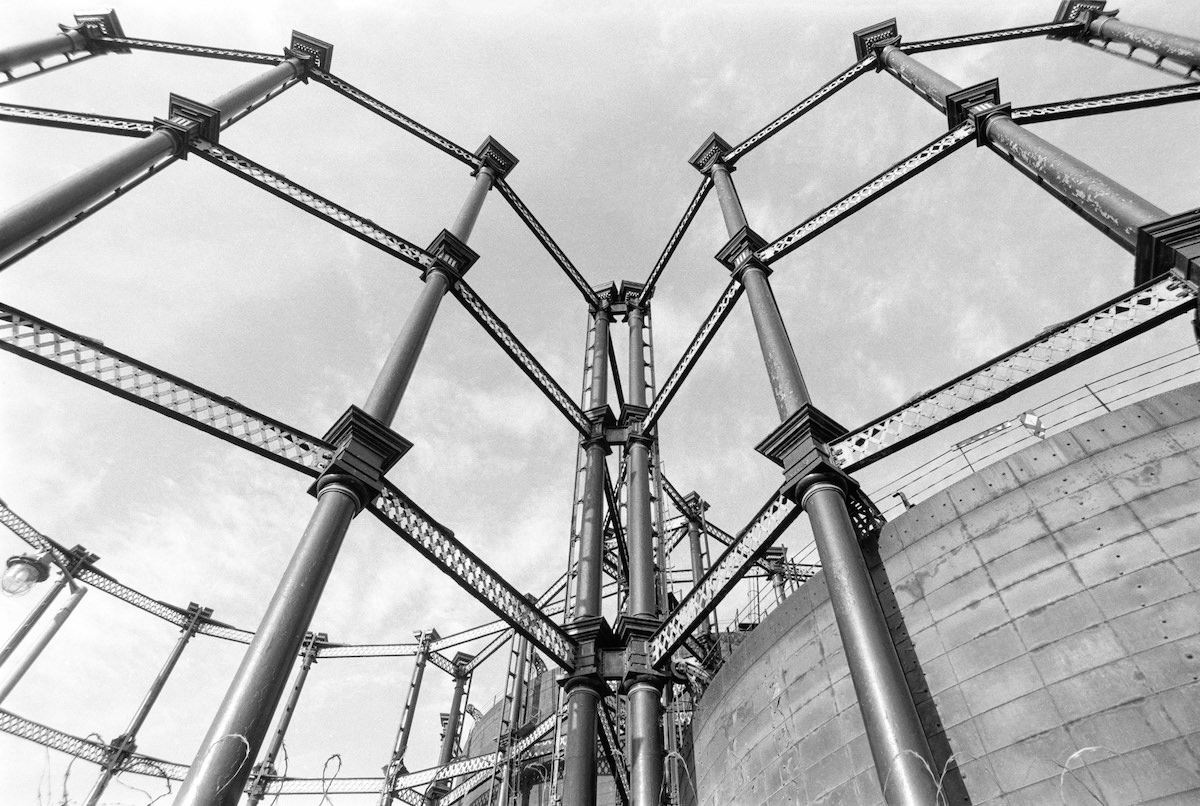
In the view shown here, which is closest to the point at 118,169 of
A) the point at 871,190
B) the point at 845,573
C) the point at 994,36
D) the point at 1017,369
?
the point at 845,573

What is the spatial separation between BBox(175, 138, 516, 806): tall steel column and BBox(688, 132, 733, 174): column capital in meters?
8.53

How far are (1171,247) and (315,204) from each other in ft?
38.5

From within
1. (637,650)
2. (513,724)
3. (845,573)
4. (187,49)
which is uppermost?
(187,49)

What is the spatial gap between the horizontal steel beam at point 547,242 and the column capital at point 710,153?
3.72 meters

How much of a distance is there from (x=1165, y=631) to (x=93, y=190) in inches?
465

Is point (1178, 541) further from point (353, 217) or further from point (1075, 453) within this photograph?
point (353, 217)

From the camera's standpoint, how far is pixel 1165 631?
17.4 ft

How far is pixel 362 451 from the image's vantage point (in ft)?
25.5

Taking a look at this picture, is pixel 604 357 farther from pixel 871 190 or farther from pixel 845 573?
pixel 845 573

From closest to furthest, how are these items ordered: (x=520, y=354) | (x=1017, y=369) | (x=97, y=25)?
(x=1017, y=369)
(x=97, y=25)
(x=520, y=354)

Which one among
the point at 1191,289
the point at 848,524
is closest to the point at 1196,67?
the point at 1191,289

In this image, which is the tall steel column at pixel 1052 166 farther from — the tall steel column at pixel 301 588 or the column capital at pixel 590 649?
the tall steel column at pixel 301 588

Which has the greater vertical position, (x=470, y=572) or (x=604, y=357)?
(x=604, y=357)

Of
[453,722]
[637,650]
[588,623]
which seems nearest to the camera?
[637,650]
